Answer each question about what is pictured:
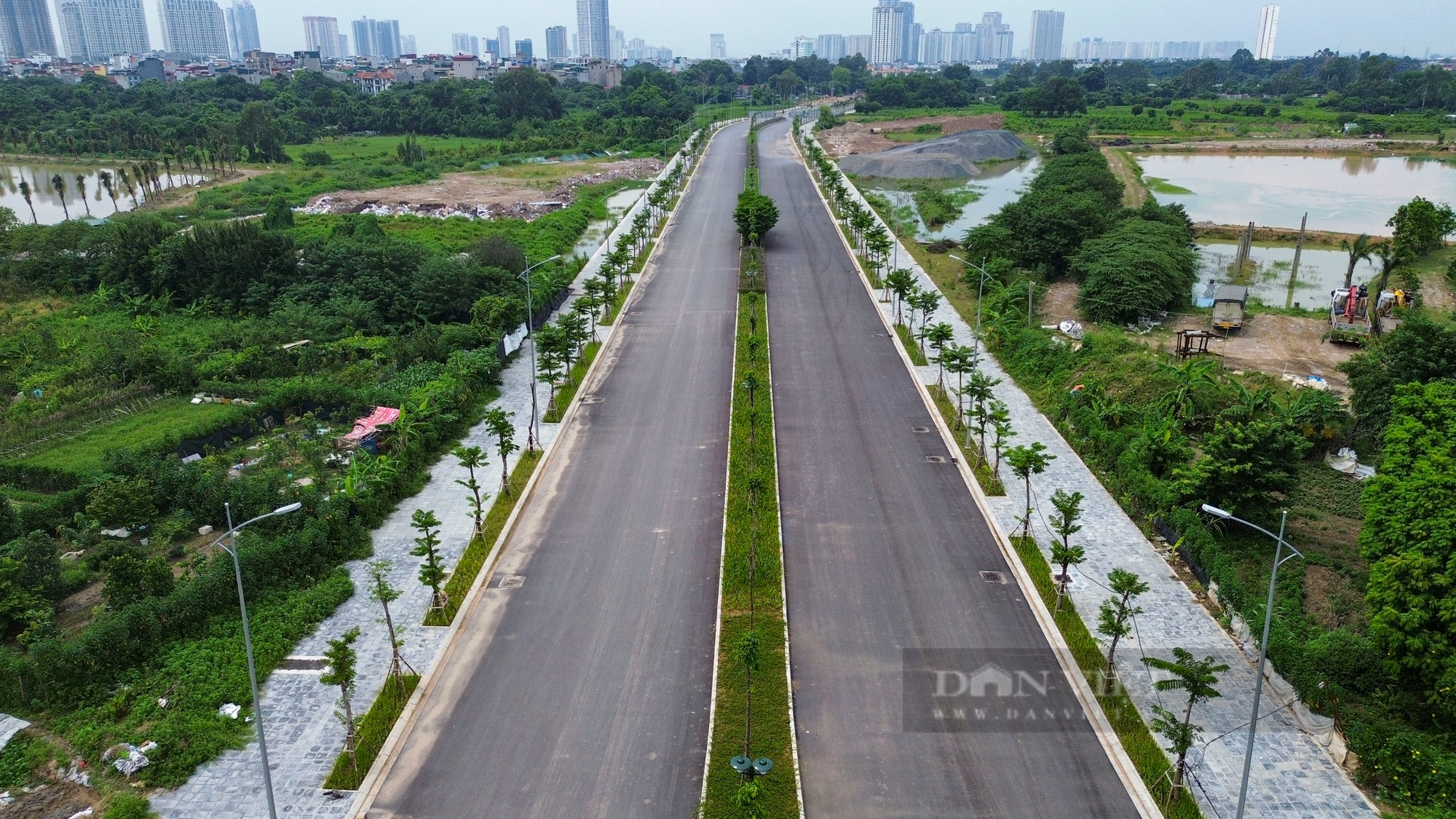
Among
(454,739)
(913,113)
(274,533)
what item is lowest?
(454,739)

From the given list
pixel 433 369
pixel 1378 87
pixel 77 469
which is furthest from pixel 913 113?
pixel 77 469

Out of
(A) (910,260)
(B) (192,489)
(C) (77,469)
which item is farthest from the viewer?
(A) (910,260)

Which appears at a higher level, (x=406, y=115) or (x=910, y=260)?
(x=406, y=115)

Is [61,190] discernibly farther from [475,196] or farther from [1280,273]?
[1280,273]

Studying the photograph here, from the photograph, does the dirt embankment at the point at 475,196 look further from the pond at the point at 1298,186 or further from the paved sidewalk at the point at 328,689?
the pond at the point at 1298,186

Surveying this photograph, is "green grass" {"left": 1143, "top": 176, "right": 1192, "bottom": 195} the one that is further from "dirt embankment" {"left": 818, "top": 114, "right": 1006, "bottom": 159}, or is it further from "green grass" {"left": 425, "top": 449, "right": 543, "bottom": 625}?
"green grass" {"left": 425, "top": 449, "right": 543, "bottom": 625}

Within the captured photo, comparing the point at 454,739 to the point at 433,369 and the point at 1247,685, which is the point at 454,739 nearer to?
the point at 1247,685

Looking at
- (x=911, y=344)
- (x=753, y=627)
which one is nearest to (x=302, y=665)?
(x=753, y=627)
